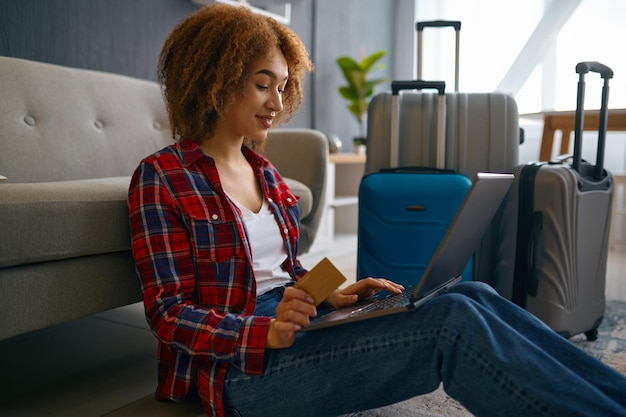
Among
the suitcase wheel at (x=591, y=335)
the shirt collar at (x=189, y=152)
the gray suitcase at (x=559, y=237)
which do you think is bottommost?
the suitcase wheel at (x=591, y=335)

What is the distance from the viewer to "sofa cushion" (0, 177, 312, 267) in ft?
3.50

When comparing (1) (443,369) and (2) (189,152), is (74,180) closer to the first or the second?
(2) (189,152)

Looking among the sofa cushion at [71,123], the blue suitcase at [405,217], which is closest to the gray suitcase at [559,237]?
the blue suitcase at [405,217]

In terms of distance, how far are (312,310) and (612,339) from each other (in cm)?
130

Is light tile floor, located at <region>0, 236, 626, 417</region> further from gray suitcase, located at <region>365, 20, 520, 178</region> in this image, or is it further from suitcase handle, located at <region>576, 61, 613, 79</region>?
suitcase handle, located at <region>576, 61, 613, 79</region>

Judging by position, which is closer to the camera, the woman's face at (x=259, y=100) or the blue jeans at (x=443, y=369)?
the blue jeans at (x=443, y=369)

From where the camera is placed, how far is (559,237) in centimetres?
160

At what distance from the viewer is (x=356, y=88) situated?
3893 millimetres

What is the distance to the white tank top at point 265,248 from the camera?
3.60 feet

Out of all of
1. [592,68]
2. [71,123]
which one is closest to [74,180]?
[71,123]

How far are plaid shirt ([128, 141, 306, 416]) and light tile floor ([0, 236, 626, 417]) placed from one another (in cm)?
26

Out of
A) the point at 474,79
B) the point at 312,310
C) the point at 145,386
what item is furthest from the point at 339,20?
the point at 312,310

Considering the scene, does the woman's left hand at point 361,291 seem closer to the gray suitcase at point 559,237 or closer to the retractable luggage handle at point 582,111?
the gray suitcase at point 559,237

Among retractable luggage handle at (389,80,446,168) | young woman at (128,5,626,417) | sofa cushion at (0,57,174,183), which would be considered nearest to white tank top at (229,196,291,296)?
young woman at (128,5,626,417)
